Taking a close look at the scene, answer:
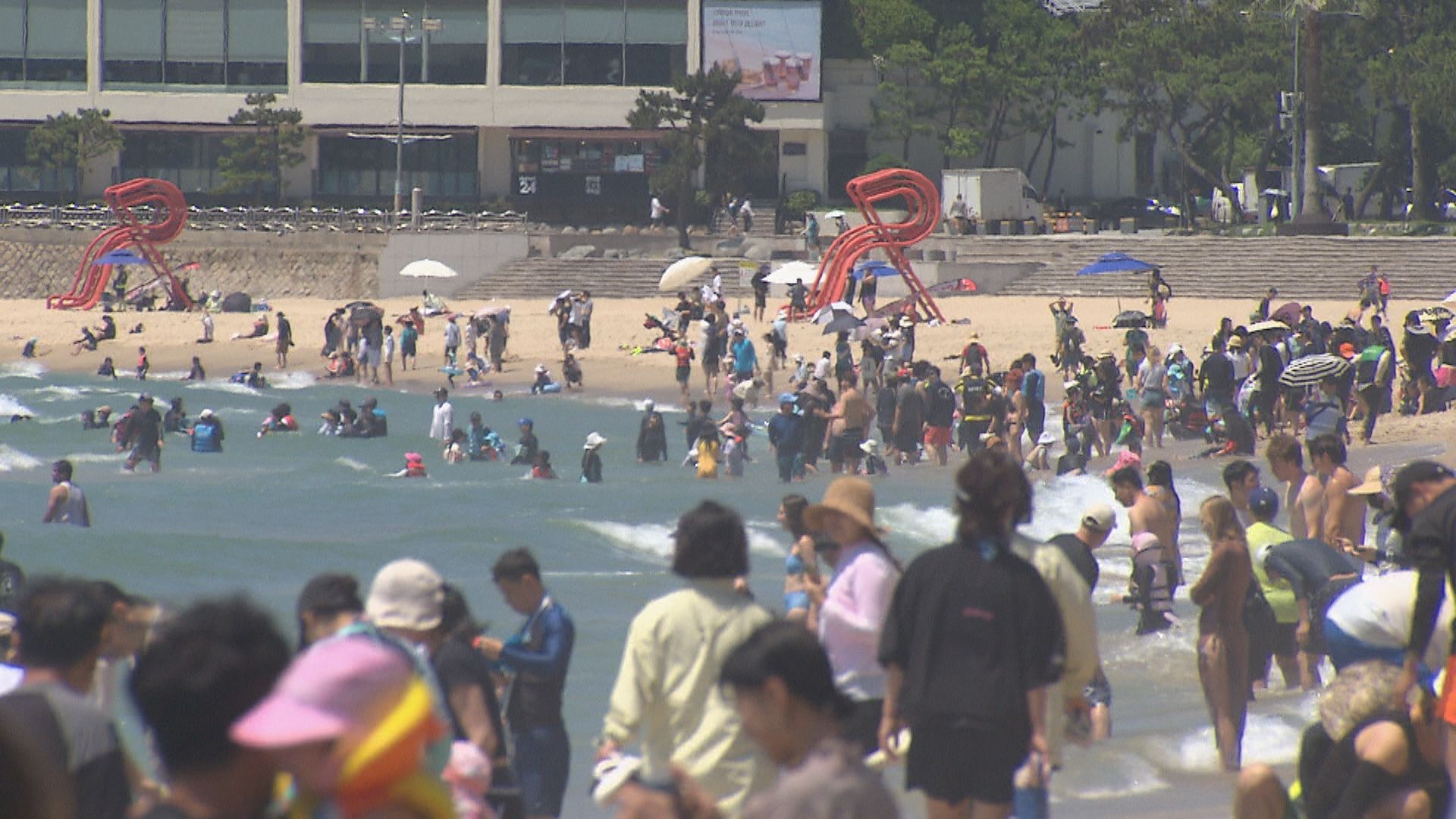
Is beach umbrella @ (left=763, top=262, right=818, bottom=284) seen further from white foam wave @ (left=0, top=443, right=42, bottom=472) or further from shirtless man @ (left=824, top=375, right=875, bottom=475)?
shirtless man @ (left=824, top=375, right=875, bottom=475)

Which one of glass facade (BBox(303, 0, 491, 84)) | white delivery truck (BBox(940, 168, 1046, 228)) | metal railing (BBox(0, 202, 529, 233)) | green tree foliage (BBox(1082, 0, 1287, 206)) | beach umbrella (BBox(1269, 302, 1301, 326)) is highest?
glass facade (BBox(303, 0, 491, 84))

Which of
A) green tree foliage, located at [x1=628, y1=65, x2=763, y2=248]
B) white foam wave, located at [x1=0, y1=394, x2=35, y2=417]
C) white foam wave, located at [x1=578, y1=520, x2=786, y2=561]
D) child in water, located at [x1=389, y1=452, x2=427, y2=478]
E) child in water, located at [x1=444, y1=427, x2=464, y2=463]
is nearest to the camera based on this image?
white foam wave, located at [x1=578, y1=520, x2=786, y2=561]

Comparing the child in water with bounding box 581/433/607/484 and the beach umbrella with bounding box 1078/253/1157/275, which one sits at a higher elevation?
the beach umbrella with bounding box 1078/253/1157/275

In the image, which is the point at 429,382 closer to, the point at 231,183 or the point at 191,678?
the point at 231,183

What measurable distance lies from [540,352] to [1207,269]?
13.4 m

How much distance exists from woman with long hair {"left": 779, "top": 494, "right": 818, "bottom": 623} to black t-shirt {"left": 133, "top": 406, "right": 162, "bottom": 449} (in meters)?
17.9

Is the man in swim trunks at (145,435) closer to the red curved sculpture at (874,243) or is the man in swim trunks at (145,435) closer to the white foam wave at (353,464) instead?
the white foam wave at (353,464)

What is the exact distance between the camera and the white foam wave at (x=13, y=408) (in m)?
32.2

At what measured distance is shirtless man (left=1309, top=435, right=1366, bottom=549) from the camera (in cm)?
897

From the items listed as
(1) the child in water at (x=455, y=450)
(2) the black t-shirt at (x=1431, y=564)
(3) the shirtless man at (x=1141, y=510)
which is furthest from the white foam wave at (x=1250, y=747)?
(1) the child in water at (x=455, y=450)

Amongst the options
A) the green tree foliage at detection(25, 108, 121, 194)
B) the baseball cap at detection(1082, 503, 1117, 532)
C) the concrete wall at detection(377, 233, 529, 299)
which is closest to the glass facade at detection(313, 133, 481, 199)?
the green tree foliage at detection(25, 108, 121, 194)

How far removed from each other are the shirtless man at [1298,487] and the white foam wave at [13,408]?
25.6m

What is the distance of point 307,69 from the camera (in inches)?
2261

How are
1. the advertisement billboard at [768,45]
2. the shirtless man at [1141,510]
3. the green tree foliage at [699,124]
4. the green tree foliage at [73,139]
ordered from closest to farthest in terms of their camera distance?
the shirtless man at [1141,510] < the green tree foliage at [699,124] < the green tree foliage at [73,139] < the advertisement billboard at [768,45]
